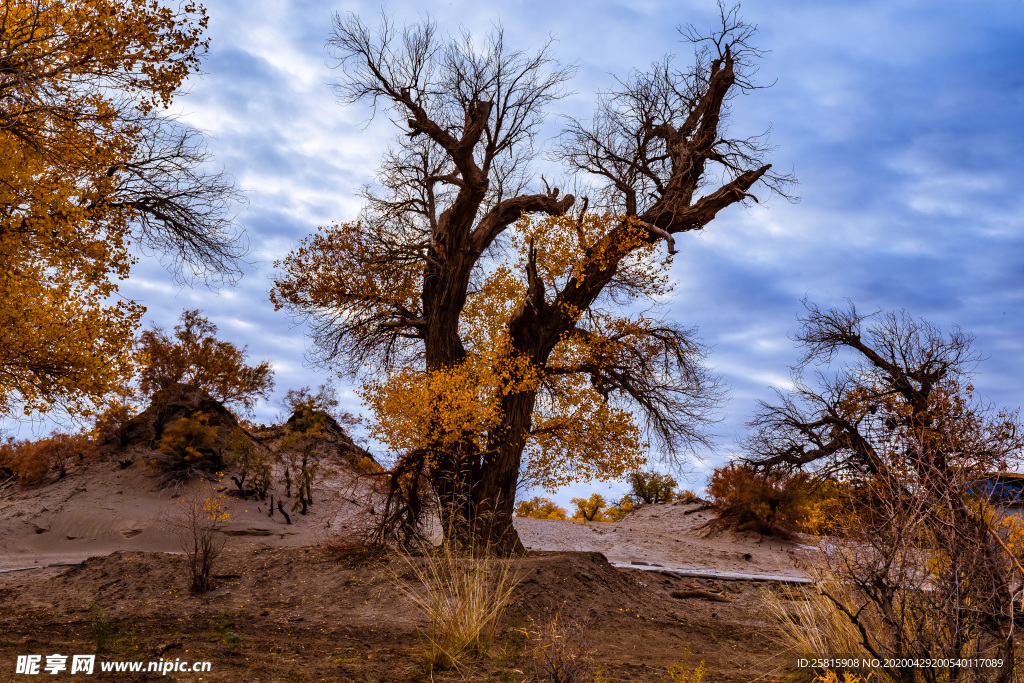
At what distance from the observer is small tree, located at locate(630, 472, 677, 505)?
80.8 ft

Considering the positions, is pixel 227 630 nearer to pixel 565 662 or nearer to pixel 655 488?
pixel 565 662

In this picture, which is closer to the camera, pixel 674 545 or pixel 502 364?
pixel 502 364

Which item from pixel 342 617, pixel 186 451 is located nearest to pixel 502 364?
pixel 342 617

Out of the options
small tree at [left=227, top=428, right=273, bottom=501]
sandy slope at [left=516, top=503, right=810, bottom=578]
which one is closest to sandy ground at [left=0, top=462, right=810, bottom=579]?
sandy slope at [left=516, top=503, right=810, bottom=578]

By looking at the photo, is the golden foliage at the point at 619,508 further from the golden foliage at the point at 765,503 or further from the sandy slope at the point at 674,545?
the golden foliage at the point at 765,503

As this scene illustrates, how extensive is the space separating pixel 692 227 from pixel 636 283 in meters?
1.87

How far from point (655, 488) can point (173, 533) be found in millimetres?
16790

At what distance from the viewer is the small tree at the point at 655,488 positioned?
2462 cm

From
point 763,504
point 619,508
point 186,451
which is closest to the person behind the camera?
point 186,451

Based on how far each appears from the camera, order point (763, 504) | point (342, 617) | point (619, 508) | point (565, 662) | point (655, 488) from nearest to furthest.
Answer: point (565, 662)
point (342, 617)
point (763, 504)
point (655, 488)
point (619, 508)

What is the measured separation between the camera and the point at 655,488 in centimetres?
2492

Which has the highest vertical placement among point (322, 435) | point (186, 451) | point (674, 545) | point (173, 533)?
point (322, 435)

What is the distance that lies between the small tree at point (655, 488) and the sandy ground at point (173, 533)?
5.69 m

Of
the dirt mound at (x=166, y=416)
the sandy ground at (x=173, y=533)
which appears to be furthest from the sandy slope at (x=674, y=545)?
the dirt mound at (x=166, y=416)
